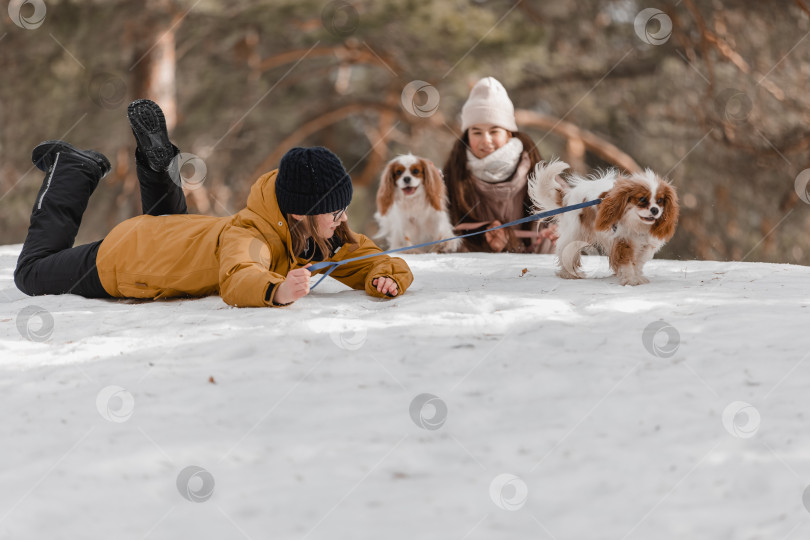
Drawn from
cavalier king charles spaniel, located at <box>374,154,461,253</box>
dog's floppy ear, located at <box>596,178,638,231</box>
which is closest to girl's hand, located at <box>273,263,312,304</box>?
dog's floppy ear, located at <box>596,178,638,231</box>

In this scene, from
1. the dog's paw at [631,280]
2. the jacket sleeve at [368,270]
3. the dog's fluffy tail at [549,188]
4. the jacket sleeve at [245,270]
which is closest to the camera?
the jacket sleeve at [245,270]

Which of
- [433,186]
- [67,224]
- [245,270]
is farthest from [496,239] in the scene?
[67,224]

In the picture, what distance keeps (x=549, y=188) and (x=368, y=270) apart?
1.23 metres

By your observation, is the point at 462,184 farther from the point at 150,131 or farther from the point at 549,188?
the point at 150,131

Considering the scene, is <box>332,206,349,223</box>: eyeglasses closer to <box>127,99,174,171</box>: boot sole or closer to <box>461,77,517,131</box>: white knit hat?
<box>127,99,174,171</box>: boot sole

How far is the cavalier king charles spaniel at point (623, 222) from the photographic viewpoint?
3.62m

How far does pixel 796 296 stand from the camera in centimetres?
332

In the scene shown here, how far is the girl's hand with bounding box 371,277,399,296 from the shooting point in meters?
3.38

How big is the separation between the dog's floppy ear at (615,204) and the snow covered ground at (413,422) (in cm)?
62

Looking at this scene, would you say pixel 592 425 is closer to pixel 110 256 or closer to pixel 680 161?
pixel 110 256

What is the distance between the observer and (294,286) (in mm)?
2996

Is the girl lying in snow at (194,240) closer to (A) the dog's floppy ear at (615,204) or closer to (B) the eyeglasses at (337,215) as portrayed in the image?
(B) the eyeglasses at (337,215)

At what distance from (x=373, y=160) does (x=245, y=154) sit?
217 cm

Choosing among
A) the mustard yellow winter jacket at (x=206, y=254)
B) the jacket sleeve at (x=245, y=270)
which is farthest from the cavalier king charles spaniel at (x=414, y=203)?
the jacket sleeve at (x=245, y=270)
